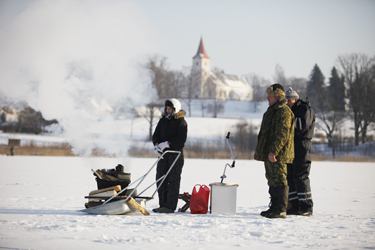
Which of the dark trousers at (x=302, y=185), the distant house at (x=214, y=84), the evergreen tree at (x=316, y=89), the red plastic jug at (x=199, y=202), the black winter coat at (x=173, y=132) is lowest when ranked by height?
the red plastic jug at (x=199, y=202)

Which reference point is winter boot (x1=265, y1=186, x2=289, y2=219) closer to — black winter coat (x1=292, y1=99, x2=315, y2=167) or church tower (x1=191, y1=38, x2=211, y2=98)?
black winter coat (x1=292, y1=99, x2=315, y2=167)

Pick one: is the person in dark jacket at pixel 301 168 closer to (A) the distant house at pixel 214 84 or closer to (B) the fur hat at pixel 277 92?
(B) the fur hat at pixel 277 92

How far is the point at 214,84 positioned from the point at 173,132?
81.1 m

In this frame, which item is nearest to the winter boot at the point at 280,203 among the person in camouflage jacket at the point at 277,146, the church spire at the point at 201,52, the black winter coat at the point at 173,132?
the person in camouflage jacket at the point at 277,146

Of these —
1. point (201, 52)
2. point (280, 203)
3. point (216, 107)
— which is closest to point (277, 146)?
point (280, 203)

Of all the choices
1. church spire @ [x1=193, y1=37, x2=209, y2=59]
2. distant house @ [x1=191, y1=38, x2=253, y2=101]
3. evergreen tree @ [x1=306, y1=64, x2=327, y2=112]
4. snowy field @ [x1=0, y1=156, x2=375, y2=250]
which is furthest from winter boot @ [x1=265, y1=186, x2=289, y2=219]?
church spire @ [x1=193, y1=37, x2=209, y2=59]

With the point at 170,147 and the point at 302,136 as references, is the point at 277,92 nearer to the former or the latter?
the point at 302,136

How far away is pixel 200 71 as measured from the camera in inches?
3565

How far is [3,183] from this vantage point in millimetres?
10414

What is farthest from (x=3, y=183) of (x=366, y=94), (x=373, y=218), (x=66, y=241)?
(x=366, y=94)

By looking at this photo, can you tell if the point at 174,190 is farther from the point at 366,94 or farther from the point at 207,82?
the point at 207,82

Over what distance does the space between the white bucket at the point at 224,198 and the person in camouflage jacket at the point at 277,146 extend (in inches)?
19.8

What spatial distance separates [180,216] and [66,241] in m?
2.05

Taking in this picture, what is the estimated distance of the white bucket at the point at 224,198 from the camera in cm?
641
